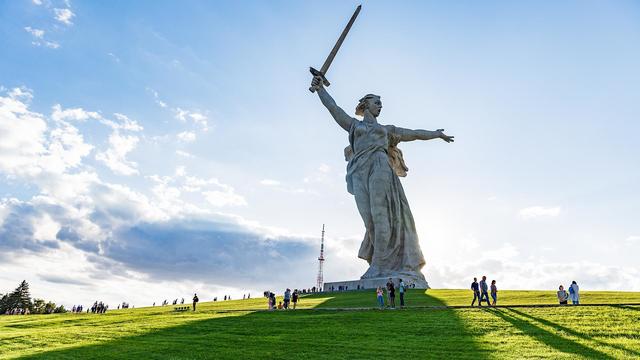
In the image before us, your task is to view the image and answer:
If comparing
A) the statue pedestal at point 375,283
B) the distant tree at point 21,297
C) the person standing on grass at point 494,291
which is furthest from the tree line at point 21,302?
the person standing on grass at point 494,291

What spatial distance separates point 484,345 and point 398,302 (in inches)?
474

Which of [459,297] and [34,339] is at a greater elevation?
[459,297]

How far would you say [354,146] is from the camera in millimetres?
37844

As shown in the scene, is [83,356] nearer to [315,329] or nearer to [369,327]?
[315,329]

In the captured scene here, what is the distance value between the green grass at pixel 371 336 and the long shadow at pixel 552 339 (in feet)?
0.08

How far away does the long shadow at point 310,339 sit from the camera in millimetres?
14336

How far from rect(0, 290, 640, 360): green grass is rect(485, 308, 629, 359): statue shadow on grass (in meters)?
0.02

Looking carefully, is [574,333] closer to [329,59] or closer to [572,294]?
Answer: [572,294]

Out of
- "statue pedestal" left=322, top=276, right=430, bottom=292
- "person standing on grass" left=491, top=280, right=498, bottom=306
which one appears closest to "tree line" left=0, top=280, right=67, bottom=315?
"statue pedestal" left=322, top=276, right=430, bottom=292

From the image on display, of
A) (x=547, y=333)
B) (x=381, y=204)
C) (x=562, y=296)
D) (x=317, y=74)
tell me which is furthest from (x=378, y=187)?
(x=547, y=333)

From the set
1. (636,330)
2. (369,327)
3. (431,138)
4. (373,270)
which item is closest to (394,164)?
(431,138)

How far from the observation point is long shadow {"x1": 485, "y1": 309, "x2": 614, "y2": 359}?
1289cm

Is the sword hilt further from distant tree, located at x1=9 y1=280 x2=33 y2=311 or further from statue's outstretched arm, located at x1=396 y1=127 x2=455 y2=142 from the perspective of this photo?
distant tree, located at x1=9 y1=280 x2=33 y2=311

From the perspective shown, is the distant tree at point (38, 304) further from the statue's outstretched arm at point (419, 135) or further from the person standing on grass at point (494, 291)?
the person standing on grass at point (494, 291)
